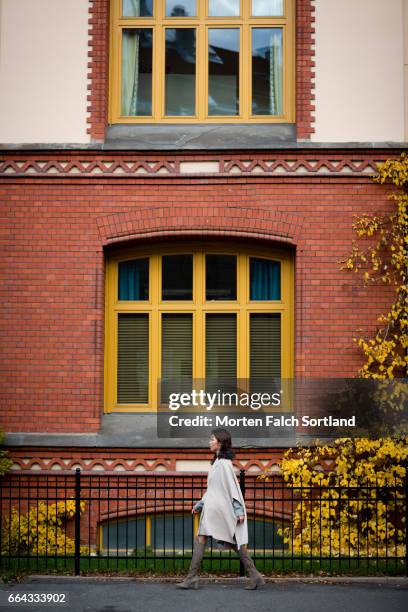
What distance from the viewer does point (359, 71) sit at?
Result: 12.4 meters

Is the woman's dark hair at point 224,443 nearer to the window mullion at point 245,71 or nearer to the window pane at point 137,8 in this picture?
the window mullion at point 245,71

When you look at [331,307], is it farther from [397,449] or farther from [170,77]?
[170,77]

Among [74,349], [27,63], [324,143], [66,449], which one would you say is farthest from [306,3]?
[66,449]

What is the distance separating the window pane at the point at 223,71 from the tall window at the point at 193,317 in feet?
6.77

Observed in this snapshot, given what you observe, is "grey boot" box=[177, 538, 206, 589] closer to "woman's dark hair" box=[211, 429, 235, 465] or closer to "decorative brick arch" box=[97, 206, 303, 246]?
"woman's dark hair" box=[211, 429, 235, 465]

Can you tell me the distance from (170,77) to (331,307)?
4.13 m

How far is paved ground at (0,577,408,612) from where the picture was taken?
8391mm

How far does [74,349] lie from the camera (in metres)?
12.2

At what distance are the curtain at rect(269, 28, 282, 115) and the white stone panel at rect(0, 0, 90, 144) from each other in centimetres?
269

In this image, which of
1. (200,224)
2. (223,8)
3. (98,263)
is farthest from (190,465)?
(223,8)

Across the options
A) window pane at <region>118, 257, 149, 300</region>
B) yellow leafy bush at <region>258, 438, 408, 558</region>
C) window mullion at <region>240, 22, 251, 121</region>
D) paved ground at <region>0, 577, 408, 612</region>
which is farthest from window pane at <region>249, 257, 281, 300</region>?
paved ground at <region>0, 577, 408, 612</region>

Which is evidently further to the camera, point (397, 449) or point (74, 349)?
point (74, 349)

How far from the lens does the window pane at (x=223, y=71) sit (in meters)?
12.8

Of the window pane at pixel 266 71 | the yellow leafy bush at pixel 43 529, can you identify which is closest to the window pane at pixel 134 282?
the window pane at pixel 266 71
